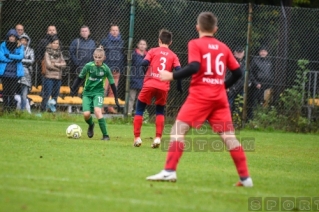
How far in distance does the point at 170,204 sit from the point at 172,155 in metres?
1.34

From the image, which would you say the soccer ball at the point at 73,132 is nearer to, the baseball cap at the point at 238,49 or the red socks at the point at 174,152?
the red socks at the point at 174,152

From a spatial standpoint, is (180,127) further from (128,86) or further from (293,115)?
(293,115)

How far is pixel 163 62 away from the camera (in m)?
13.8

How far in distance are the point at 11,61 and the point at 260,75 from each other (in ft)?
21.0

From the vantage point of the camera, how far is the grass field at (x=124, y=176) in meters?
7.59

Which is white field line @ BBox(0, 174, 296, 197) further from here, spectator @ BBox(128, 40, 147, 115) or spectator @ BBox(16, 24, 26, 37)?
spectator @ BBox(128, 40, 147, 115)

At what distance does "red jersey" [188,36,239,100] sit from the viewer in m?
8.95

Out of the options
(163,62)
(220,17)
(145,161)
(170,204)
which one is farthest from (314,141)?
(170,204)

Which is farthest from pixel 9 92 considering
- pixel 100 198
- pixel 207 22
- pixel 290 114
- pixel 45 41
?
pixel 100 198

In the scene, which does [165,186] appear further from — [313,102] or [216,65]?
[313,102]

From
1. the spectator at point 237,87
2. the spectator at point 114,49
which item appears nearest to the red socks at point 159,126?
the spectator at point 114,49

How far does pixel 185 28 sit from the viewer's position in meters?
20.2

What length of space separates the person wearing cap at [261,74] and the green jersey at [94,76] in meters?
6.59

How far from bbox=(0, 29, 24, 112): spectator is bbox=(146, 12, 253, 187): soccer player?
1053 centimetres
